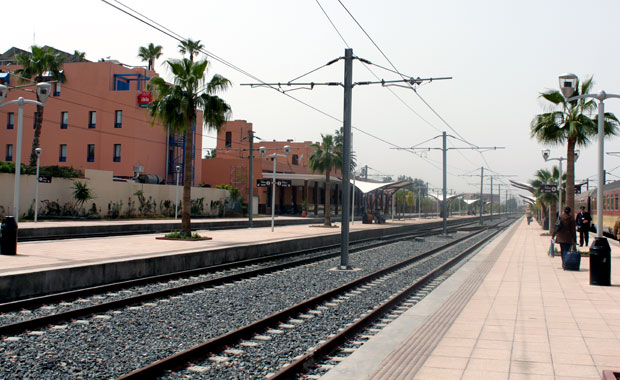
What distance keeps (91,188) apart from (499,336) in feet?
120

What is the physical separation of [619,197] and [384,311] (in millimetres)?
26521

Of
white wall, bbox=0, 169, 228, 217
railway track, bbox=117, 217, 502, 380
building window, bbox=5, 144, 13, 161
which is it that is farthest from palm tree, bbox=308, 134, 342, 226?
railway track, bbox=117, 217, 502, 380

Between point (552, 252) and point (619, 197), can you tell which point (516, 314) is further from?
point (619, 197)

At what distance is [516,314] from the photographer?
9.13 meters

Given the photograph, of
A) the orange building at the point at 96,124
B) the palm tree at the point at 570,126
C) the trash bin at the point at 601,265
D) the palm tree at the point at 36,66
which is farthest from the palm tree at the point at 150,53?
the trash bin at the point at 601,265

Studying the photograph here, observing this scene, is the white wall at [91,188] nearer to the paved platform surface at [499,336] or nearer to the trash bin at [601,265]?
the paved platform surface at [499,336]

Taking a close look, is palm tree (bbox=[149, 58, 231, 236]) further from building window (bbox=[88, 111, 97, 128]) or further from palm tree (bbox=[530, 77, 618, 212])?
building window (bbox=[88, 111, 97, 128])

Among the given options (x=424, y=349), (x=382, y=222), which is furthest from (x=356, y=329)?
(x=382, y=222)

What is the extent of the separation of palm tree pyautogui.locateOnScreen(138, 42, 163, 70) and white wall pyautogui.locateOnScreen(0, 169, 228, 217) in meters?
19.5

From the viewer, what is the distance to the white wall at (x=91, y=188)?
1310 inches

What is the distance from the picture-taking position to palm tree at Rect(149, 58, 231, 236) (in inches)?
889

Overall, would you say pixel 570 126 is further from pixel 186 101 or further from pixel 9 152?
pixel 9 152

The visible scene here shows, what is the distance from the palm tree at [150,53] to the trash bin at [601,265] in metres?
57.0

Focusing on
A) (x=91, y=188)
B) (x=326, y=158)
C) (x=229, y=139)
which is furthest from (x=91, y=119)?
(x=229, y=139)
